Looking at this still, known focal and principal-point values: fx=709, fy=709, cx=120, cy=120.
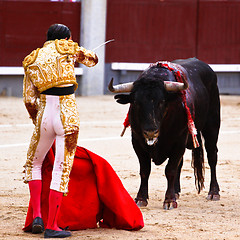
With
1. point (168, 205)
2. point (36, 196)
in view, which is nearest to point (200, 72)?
point (168, 205)

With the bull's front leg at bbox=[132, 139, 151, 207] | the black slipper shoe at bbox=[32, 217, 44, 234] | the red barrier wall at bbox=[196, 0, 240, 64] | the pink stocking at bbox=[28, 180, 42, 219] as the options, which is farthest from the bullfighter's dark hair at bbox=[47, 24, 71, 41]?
the red barrier wall at bbox=[196, 0, 240, 64]

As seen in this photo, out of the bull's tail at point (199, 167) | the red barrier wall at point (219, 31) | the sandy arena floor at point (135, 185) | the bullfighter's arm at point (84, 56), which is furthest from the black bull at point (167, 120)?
the red barrier wall at point (219, 31)

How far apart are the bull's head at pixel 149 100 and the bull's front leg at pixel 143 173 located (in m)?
0.21

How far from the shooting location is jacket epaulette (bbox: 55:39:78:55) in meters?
3.56

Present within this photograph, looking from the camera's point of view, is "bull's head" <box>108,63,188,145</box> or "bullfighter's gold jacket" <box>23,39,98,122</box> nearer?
"bullfighter's gold jacket" <box>23,39,98,122</box>

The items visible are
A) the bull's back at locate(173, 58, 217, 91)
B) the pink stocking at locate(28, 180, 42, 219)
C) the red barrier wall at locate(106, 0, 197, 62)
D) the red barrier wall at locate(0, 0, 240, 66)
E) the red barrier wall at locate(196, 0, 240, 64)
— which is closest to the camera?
the pink stocking at locate(28, 180, 42, 219)

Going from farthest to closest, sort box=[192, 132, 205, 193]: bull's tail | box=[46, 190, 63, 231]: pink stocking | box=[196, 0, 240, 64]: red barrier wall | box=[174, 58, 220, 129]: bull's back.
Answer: box=[196, 0, 240, 64]: red barrier wall < box=[192, 132, 205, 193]: bull's tail < box=[174, 58, 220, 129]: bull's back < box=[46, 190, 63, 231]: pink stocking

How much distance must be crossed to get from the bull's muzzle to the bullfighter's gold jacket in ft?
2.80

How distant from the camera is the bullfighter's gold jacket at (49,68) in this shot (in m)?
3.54

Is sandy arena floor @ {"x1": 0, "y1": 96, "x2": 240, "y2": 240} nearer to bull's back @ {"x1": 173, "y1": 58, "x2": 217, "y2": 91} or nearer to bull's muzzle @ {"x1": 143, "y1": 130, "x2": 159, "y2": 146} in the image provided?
bull's muzzle @ {"x1": 143, "y1": 130, "x2": 159, "y2": 146}

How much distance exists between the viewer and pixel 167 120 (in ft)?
15.2

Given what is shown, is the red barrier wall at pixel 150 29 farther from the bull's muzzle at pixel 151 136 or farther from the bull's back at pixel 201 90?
the bull's muzzle at pixel 151 136

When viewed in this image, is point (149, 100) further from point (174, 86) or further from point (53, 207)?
point (53, 207)

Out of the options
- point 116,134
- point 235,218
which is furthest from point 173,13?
point 235,218
